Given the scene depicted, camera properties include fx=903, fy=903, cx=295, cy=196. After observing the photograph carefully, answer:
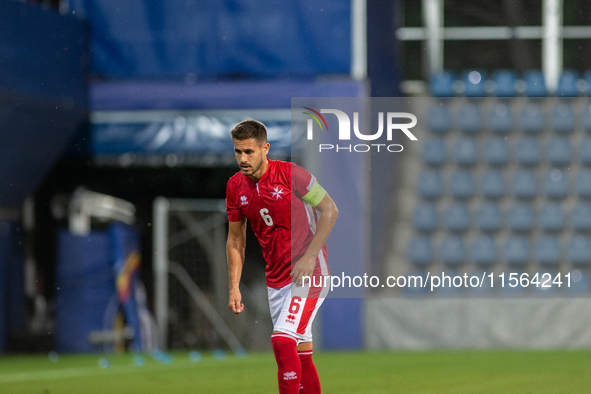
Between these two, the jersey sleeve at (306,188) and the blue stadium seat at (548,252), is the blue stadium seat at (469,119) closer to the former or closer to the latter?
the blue stadium seat at (548,252)

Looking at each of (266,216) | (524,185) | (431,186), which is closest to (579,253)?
(524,185)

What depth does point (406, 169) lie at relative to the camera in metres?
14.4

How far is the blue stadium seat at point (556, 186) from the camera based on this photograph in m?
13.7

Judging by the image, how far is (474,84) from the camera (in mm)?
14539

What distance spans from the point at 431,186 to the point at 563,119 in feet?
7.71

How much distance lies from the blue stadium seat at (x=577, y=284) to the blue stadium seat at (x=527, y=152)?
6.14 ft

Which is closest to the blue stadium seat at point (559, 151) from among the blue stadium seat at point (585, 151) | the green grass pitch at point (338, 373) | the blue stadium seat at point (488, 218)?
the blue stadium seat at point (585, 151)

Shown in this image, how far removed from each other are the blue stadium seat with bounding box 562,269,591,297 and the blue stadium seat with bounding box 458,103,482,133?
271cm

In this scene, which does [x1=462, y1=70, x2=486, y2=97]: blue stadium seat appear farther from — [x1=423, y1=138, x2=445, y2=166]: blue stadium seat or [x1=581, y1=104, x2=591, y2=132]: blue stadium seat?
[x1=581, y1=104, x2=591, y2=132]: blue stadium seat

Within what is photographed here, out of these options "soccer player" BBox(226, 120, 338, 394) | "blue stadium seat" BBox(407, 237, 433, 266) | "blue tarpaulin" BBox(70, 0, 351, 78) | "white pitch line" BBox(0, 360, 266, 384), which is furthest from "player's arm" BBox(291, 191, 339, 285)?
"blue stadium seat" BBox(407, 237, 433, 266)

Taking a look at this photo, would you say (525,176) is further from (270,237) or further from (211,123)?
(270,237)

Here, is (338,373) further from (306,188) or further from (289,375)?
(306,188)

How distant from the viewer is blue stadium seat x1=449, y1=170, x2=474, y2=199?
1370 cm

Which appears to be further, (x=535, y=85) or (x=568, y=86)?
(x=535, y=85)
